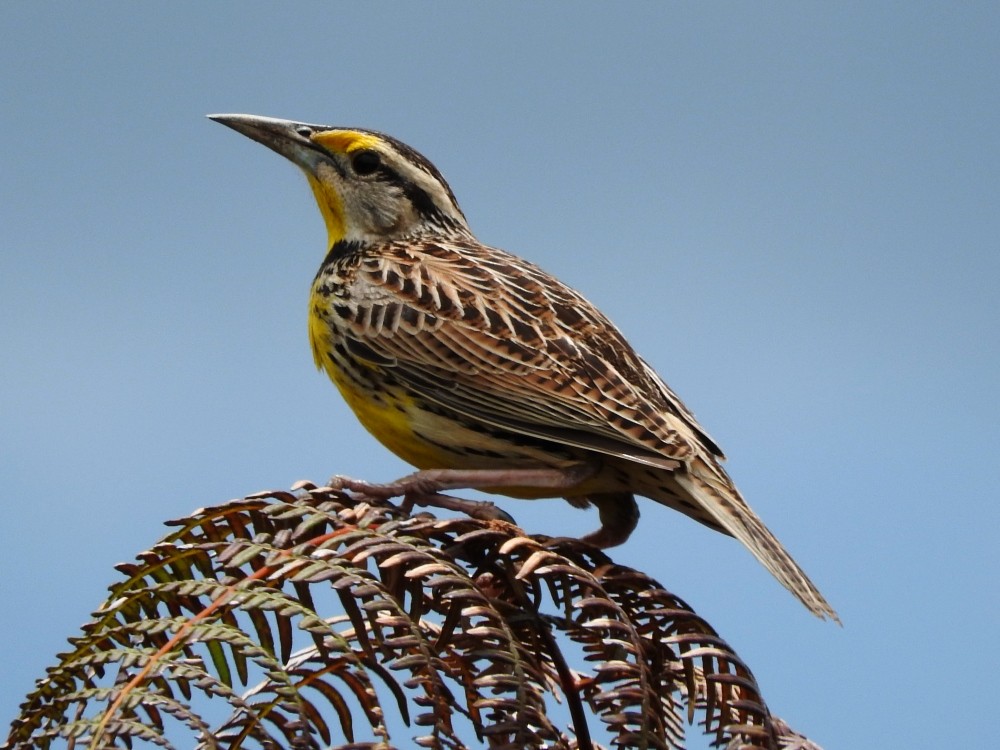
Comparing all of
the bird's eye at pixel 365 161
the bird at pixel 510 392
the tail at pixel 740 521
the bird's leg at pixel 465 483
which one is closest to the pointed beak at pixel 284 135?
the bird's eye at pixel 365 161

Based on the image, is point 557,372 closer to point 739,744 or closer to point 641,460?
point 641,460

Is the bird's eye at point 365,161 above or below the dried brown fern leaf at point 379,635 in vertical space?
above

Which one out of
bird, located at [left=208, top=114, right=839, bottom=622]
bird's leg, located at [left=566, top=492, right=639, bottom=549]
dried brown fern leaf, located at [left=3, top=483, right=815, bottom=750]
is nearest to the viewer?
dried brown fern leaf, located at [left=3, top=483, right=815, bottom=750]

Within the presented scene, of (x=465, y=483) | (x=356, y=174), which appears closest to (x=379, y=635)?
(x=465, y=483)

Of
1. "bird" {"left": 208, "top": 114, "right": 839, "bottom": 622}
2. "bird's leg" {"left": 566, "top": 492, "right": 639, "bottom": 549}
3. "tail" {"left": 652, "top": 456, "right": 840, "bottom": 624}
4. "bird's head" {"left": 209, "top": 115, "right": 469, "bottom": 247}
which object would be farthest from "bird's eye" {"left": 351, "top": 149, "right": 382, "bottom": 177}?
"tail" {"left": 652, "top": 456, "right": 840, "bottom": 624}

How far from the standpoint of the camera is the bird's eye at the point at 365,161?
4.30 meters

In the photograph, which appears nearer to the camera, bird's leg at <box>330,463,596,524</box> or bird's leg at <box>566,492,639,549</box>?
bird's leg at <box>330,463,596,524</box>

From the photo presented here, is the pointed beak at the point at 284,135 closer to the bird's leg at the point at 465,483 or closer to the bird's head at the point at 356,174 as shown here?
the bird's head at the point at 356,174

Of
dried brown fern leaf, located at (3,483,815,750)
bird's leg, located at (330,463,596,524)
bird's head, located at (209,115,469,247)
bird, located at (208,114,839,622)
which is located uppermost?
bird's head, located at (209,115,469,247)

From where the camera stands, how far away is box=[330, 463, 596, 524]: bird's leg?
2.88m

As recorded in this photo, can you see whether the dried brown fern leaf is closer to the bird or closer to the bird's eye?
the bird

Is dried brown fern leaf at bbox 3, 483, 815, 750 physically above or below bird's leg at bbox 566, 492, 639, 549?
below

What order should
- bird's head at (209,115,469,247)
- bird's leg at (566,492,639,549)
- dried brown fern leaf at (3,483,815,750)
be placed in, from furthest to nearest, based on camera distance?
bird's head at (209,115,469,247)
bird's leg at (566,492,639,549)
dried brown fern leaf at (3,483,815,750)

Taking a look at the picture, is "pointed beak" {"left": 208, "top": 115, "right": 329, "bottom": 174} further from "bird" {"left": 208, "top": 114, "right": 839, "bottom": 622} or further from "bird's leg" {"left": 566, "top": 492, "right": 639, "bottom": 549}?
"bird's leg" {"left": 566, "top": 492, "right": 639, "bottom": 549}
